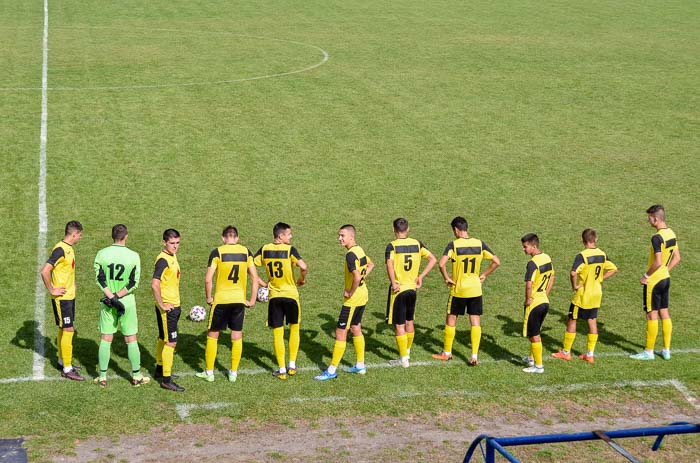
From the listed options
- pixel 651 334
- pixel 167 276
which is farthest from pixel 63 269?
pixel 651 334

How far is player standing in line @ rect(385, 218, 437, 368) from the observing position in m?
13.9

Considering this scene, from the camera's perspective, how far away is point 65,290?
13.4 m

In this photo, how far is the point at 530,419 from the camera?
12.6 metres

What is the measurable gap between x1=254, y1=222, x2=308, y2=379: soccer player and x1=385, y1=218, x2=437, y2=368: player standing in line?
137 cm

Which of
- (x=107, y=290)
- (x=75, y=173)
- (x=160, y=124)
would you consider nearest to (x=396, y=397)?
(x=107, y=290)

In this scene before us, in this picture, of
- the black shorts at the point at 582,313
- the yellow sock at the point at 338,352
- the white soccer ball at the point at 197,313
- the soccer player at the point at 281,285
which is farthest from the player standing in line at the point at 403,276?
the white soccer ball at the point at 197,313

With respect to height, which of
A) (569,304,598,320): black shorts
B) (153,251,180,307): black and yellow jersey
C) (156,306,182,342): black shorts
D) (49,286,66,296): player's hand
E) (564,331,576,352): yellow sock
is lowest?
(564,331,576,352): yellow sock

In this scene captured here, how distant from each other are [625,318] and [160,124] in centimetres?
1516

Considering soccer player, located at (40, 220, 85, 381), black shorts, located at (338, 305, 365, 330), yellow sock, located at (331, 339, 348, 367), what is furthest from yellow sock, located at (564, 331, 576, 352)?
soccer player, located at (40, 220, 85, 381)

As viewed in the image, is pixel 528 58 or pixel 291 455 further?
pixel 528 58

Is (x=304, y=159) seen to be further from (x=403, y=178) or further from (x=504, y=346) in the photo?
(x=504, y=346)

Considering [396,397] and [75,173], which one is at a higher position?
[75,173]

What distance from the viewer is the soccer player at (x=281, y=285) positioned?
44.2 feet

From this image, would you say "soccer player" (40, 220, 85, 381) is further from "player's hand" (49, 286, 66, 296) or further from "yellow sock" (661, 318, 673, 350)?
"yellow sock" (661, 318, 673, 350)
